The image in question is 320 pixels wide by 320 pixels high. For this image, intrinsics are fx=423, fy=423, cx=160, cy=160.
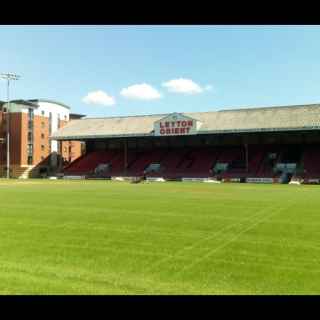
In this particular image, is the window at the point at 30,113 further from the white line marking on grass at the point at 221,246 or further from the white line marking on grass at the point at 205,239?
the white line marking on grass at the point at 221,246

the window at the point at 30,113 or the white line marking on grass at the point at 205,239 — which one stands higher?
the window at the point at 30,113

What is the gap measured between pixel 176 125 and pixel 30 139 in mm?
28056

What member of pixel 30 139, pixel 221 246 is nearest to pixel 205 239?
pixel 221 246

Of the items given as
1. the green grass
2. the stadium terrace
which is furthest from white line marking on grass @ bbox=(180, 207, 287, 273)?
the stadium terrace

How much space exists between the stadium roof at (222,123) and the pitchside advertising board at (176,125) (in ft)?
3.63

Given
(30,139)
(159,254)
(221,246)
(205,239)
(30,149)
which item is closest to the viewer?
(159,254)

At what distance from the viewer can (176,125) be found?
62.1 m

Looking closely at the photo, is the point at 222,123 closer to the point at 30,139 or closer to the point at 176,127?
the point at 176,127

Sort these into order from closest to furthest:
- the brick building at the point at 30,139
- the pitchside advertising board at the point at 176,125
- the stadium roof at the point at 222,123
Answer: the stadium roof at the point at 222,123 < the pitchside advertising board at the point at 176,125 < the brick building at the point at 30,139

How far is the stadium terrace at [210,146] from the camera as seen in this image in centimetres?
5553

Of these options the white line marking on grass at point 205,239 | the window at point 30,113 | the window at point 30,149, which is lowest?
the white line marking on grass at point 205,239

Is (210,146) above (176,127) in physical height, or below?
below

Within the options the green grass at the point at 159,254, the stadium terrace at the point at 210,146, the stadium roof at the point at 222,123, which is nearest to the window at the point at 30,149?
the stadium roof at the point at 222,123
